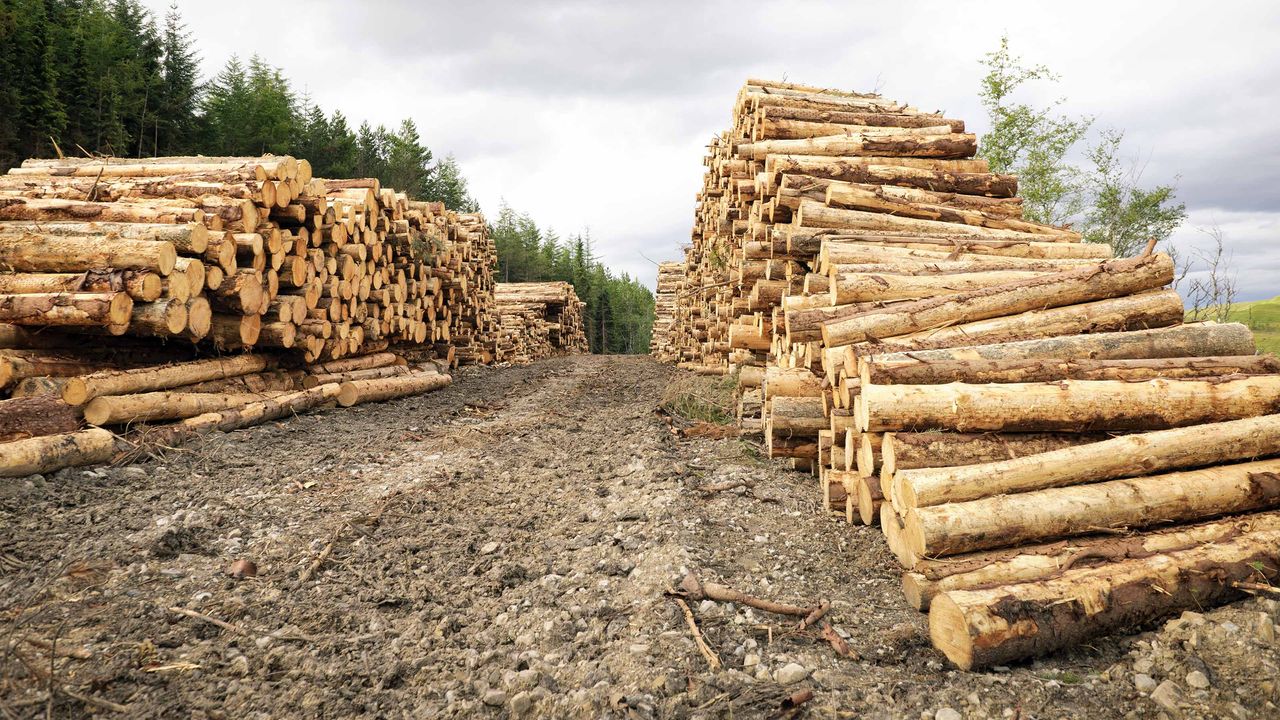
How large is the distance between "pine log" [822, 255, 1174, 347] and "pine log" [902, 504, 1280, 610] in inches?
75.6

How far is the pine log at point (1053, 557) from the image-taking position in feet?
10.4

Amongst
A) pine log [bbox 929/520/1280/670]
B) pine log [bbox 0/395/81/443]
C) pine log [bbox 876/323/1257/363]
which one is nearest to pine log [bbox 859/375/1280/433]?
pine log [bbox 876/323/1257/363]

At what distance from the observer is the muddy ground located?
8.54ft

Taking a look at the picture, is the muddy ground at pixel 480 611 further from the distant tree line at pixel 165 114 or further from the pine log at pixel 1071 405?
the distant tree line at pixel 165 114

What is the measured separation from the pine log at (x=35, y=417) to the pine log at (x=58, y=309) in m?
0.93

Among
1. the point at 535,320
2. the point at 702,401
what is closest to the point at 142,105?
the point at 535,320

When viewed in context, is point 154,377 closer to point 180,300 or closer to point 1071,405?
point 180,300

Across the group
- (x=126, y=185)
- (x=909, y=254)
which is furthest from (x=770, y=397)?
(x=126, y=185)

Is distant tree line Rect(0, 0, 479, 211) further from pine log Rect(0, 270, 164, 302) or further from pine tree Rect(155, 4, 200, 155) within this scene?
pine log Rect(0, 270, 164, 302)

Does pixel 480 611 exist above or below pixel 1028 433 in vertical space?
below

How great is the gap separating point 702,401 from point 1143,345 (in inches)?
204

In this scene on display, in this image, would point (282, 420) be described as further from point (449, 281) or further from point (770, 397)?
point (449, 281)

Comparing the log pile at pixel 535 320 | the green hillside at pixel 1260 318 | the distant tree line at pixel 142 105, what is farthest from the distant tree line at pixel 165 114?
the green hillside at pixel 1260 318

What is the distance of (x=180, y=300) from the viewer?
6.63m
